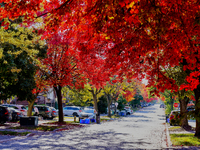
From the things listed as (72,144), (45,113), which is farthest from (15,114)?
(72,144)

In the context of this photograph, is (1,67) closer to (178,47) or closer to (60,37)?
(60,37)

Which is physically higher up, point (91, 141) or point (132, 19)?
point (132, 19)

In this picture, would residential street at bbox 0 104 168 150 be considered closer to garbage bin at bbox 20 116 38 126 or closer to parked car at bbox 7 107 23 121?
garbage bin at bbox 20 116 38 126

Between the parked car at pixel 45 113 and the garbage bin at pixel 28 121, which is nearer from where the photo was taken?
the garbage bin at pixel 28 121

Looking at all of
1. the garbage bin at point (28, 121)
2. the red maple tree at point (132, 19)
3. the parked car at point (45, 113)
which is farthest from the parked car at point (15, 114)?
the red maple tree at point (132, 19)

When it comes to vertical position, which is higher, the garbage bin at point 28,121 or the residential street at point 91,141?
the garbage bin at point 28,121

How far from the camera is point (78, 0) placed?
24.8 ft

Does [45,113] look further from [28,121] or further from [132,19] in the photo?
[132,19]

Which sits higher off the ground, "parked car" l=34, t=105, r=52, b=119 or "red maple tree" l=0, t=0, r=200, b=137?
"red maple tree" l=0, t=0, r=200, b=137

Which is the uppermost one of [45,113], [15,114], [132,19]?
[132,19]

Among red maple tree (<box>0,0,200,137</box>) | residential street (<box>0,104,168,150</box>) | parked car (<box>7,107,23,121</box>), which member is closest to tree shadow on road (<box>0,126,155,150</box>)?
residential street (<box>0,104,168,150</box>)

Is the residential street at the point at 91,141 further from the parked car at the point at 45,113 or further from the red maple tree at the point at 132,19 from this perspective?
the parked car at the point at 45,113

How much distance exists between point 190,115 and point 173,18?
4030 mm

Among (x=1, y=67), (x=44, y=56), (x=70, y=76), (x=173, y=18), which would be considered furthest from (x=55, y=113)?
(x=173, y=18)
